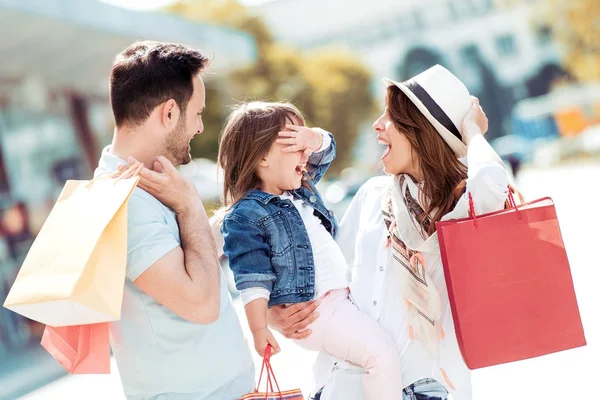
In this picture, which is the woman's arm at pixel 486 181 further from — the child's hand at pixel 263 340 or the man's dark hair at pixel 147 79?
the man's dark hair at pixel 147 79

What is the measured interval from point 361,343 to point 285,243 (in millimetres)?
412

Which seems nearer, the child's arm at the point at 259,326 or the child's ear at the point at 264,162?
the child's arm at the point at 259,326

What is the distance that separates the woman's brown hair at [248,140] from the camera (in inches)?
116

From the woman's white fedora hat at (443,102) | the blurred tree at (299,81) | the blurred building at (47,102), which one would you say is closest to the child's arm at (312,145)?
the woman's white fedora hat at (443,102)

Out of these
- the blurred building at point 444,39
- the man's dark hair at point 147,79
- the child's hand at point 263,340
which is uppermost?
the blurred building at point 444,39

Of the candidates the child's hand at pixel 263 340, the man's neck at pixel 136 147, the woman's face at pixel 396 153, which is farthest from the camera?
the woman's face at pixel 396 153

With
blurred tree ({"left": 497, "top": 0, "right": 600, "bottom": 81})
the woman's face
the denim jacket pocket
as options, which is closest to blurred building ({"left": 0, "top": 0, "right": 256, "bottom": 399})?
the denim jacket pocket

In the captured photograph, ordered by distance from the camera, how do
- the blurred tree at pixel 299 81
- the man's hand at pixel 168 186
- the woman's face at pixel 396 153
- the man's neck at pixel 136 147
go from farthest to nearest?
the blurred tree at pixel 299 81, the woman's face at pixel 396 153, the man's neck at pixel 136 147, the man's hand at pixel 168 186

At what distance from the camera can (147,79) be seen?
2.59 metres

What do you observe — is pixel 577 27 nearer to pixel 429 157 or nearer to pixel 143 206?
pixel 429 157

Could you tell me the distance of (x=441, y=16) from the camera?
69.8 m

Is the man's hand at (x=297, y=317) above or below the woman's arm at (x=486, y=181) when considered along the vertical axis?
below

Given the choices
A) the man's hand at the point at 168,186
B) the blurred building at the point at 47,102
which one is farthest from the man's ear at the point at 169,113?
the blurred building at the point at 47,102

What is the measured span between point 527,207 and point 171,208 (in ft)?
3.50
